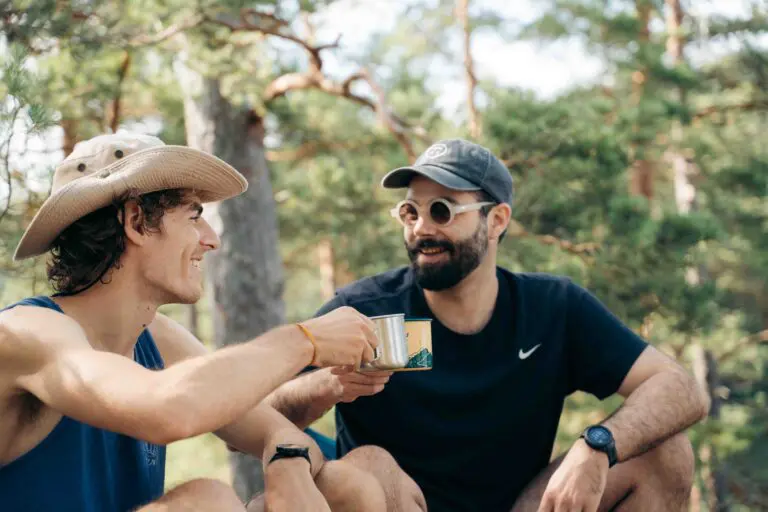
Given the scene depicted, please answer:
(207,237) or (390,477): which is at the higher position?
(207,237)

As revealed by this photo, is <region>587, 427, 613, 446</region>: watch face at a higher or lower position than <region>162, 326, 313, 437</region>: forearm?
lower

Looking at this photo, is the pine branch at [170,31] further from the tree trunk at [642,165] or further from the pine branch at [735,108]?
the tree trunk at [642,165]

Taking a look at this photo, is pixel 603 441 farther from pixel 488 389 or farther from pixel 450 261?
pixel 450 261

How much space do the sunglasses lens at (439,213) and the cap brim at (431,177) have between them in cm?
10

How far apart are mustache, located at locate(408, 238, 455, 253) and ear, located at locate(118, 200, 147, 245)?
1302 mm

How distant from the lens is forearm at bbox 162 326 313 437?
209 cm

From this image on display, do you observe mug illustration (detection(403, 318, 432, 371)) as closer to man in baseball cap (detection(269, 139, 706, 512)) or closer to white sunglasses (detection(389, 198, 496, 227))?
man in baseball cap (detection(269, 139, 706, 512))

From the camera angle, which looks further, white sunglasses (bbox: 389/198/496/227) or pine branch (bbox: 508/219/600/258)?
pine branch (bbox: 508/219/600/258)

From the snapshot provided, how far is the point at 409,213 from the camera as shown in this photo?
3.64 metres

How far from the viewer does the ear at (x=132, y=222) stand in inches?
97.3

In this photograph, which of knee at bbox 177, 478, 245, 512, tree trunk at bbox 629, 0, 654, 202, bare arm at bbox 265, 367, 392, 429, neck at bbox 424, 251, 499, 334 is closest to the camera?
knee at bbox 177, 478, 245, 512

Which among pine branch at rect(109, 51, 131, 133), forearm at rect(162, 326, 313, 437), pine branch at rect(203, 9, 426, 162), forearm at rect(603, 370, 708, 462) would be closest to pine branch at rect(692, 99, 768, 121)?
pine branch at rect(203, 9, 426, 162)

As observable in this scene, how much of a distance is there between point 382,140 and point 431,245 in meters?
9.49

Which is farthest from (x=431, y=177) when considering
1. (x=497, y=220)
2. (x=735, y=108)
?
(x=735, y=108)
